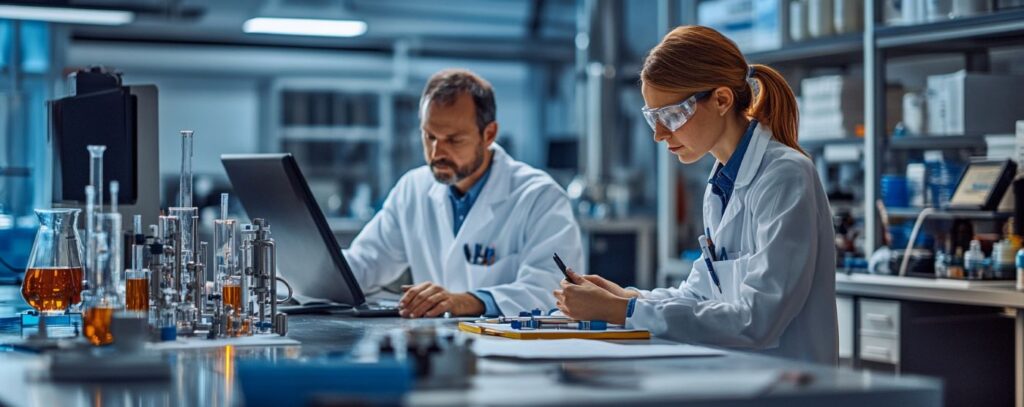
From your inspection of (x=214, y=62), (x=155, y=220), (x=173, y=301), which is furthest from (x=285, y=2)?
(x=173, y=301)

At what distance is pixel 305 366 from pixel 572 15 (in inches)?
398

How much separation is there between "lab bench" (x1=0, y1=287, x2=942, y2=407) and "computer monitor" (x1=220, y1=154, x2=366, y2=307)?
82 centimetres

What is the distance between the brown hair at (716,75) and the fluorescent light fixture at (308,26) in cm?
618

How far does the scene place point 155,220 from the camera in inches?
116

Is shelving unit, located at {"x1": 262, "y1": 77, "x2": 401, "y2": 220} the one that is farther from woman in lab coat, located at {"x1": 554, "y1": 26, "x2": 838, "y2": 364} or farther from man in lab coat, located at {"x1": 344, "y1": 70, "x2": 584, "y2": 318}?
woman in lab coat, located at {"x1": 554, "y1": 26, "x2": 838, "y2": 364}

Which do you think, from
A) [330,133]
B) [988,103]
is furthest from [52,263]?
[330,133]

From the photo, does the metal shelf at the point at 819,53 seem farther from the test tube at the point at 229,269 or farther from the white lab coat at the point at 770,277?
the test tube at the point at 229,269

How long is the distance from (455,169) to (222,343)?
1309 millimetres

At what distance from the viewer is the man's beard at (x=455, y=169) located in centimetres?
333

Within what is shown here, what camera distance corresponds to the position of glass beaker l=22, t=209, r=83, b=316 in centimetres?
233

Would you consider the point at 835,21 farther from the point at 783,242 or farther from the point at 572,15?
the point at 572,15

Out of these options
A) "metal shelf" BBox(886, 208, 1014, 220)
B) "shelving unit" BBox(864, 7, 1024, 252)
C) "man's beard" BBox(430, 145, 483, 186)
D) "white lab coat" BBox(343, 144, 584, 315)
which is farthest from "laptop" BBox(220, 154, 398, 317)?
"shelving unit" BBox(864, 7, 1024, 252)

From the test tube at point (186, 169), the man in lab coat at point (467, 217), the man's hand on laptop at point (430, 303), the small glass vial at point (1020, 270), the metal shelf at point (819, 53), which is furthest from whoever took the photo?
the metal shelf at point (819, 53)

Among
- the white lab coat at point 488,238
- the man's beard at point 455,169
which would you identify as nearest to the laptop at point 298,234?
the white lab coat at point 488,238
